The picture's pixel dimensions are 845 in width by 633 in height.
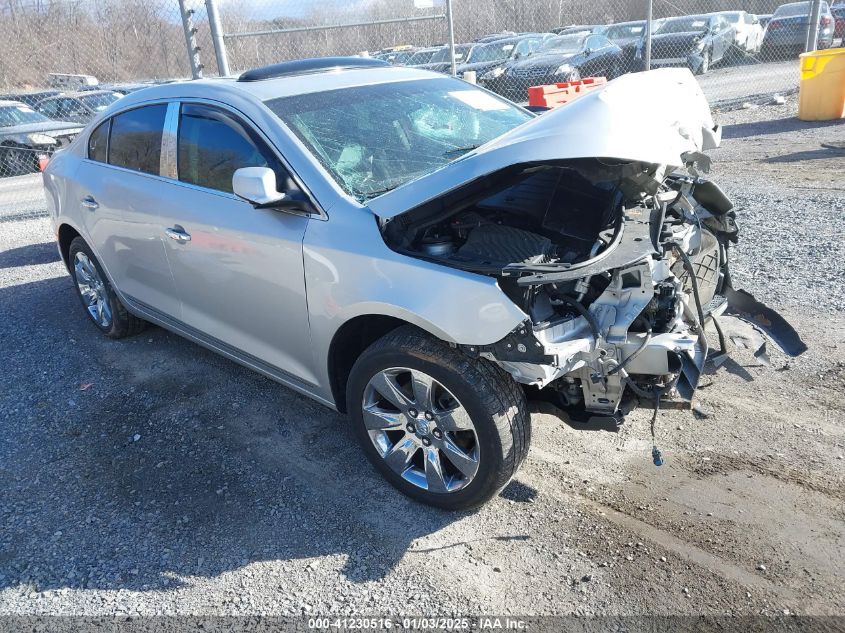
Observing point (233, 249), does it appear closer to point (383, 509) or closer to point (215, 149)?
point (215, 149)

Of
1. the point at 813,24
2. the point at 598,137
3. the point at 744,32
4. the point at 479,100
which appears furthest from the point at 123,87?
the point at 598,137

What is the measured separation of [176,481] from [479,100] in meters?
2.87

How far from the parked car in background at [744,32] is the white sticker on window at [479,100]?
61.3ft

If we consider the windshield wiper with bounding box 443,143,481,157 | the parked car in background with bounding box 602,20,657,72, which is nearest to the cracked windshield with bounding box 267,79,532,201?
the windshield wiper with bounding box 443,143,481,157

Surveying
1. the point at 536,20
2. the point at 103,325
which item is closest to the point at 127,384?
the point at 103,325

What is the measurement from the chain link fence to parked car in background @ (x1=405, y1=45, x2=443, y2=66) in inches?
1.4

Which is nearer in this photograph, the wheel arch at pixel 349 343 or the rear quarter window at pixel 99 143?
the wheel arch at pixel 349 343

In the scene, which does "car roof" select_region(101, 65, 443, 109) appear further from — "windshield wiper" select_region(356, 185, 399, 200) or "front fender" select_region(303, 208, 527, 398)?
"front fender" select_region(303, 208, 527, 398)

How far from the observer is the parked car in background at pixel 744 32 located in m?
20.0

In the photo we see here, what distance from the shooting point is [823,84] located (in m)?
10.8

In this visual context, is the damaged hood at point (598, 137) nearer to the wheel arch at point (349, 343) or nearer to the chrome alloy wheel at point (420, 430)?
the wheel arch at point (349, 343)

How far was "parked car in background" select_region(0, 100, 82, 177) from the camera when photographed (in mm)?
14805

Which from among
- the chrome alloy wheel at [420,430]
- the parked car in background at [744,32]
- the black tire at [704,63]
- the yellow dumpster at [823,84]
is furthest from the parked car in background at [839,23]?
the chrome alloy wheel at [420,430]

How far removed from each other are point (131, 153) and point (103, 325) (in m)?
1.52
